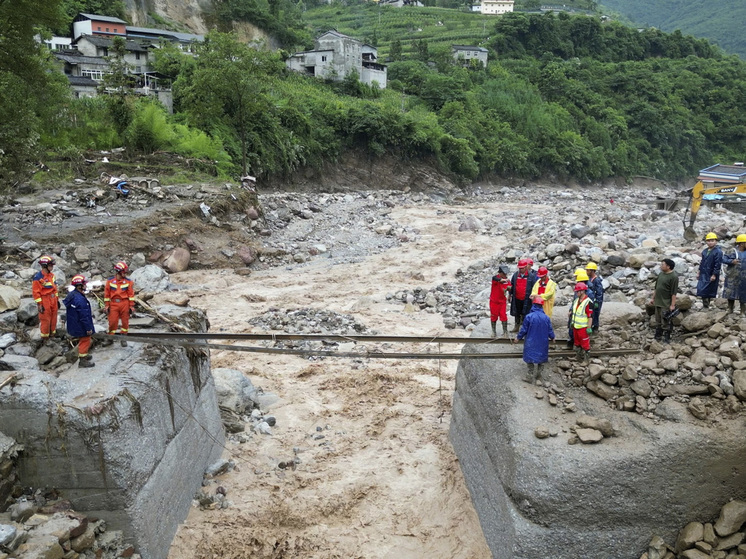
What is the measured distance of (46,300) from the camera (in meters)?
6.11

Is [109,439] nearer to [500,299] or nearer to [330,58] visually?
[500,299]

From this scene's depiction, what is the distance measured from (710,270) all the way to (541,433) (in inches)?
153

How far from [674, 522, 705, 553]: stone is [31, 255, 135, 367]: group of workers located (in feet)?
19.8

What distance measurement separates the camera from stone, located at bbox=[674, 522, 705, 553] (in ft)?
17.0

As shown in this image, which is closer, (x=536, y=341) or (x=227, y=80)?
(x=536, y=341)

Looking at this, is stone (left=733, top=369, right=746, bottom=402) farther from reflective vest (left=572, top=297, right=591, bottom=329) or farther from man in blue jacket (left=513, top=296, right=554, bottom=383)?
man in blue jacket (left=513, top=296, right=554, bottom=383)

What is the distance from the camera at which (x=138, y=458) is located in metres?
5.30

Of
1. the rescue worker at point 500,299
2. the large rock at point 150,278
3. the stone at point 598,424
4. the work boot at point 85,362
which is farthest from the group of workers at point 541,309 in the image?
the large rock at point 150,278

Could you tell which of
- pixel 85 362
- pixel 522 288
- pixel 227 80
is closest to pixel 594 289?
pixel 522 288

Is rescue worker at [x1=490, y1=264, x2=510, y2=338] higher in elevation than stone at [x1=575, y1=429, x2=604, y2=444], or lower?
higher

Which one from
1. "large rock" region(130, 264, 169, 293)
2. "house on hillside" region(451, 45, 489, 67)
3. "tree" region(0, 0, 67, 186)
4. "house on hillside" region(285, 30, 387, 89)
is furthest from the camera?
"house on hillside" region(451, 45, 489, 67)

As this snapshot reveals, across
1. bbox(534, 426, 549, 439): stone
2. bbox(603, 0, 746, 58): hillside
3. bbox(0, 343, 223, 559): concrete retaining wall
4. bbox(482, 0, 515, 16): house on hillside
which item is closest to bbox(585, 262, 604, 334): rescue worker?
bbox(534, 426, 549, 439): stone

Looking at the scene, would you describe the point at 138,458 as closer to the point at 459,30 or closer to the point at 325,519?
the point at 325,519

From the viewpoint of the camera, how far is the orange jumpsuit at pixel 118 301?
638 cm
